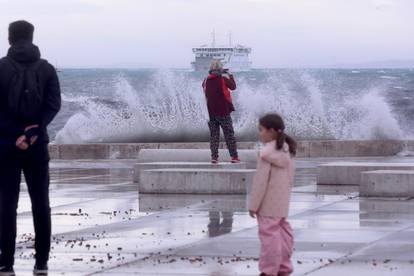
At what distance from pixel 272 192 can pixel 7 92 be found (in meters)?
2.10

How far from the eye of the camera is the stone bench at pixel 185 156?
20.3 metres

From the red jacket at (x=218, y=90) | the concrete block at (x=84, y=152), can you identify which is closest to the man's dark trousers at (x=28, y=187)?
the red jacket at (x=218, y=90)

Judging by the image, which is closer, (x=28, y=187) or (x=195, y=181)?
(x=28, y=187)

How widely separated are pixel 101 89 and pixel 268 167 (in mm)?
97561

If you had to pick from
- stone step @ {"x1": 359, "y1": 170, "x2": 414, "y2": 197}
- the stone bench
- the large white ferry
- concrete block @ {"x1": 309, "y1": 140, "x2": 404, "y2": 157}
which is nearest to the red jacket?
the stone bench

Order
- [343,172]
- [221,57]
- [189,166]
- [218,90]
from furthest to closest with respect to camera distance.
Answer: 1. [221,57]
2. [218,90]
3. [189,166]
4. [343,172]

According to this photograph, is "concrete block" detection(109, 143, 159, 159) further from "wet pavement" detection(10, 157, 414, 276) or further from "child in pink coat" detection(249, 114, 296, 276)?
"child in pink coat" detection(249, 114, 296, 276)

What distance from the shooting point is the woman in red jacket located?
61.8 feet

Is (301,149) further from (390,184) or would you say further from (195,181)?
(390,184)

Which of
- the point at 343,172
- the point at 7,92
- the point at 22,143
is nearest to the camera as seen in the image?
the point at 22,143

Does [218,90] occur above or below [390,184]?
above

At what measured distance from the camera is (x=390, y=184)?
15.6 metres

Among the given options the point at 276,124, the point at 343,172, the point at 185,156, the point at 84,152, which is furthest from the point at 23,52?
the point at 84,152

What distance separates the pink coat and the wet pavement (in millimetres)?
812
